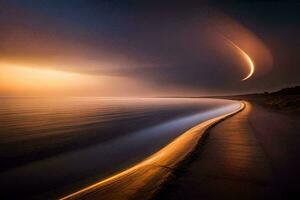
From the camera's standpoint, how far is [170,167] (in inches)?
357

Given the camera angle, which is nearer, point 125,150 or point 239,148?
point 239,148

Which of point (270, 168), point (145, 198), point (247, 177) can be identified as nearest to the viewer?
point (145, 198)

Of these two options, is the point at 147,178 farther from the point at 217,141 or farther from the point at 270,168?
the point at 217,141

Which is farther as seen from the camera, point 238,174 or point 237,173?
point 237,173

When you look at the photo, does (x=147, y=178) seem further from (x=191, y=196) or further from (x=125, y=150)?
(x=125, y=150)

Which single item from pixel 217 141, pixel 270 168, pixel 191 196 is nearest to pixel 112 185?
pixel 191 196

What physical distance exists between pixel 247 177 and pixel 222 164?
145 centimetres

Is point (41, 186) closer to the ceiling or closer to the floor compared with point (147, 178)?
closer to the floor

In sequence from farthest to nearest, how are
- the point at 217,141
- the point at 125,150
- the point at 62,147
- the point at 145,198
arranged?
the point at 62,147 → the point at 125,150 → the point at 217,141 → the point at 145,198

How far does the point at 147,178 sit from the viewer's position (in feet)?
26.1

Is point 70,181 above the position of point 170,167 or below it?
below

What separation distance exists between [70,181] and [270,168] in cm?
763

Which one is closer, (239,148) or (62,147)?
(239,148)

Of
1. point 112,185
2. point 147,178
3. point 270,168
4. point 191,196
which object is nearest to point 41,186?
point 112,185
